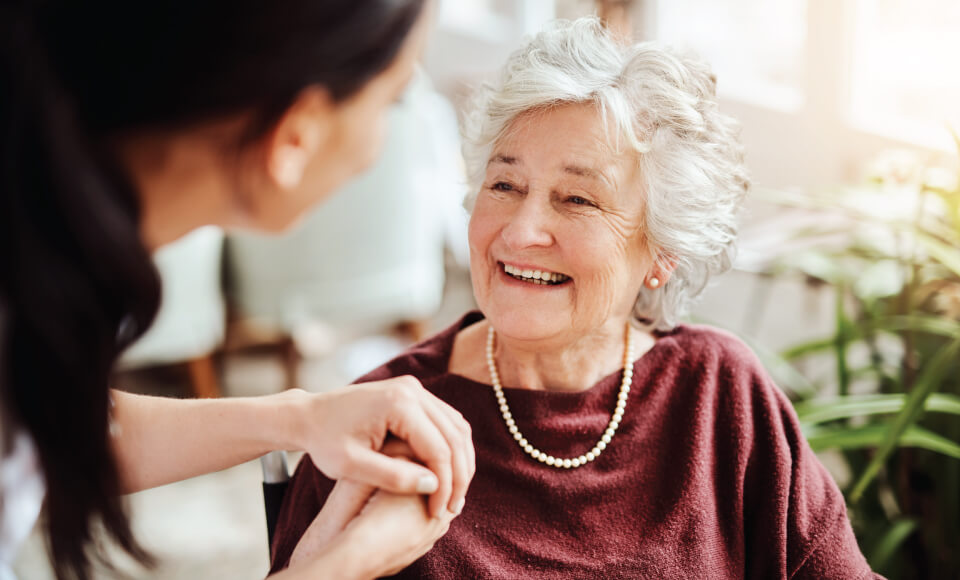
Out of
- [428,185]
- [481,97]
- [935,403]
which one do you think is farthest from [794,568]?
[428,185]

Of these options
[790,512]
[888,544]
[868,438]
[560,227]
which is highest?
[560,227]

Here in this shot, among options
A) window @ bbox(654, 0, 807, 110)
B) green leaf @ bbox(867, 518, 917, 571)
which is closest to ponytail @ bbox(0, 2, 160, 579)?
green leaf @ bbox(867, 518, 917, 571)

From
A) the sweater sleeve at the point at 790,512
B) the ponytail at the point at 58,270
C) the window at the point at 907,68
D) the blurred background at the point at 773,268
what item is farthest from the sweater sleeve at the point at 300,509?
the window at the point at 907,68

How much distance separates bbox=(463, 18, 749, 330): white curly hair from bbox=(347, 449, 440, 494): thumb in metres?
0.58

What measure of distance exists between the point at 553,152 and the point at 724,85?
278 centimetres

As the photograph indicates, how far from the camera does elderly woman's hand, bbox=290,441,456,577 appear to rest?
2.98 feet

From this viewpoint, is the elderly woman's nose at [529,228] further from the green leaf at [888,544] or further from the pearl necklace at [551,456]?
the green leaf at [888,544]

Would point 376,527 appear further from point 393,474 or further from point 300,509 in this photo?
point 300,509

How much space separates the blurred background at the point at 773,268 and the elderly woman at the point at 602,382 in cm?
51

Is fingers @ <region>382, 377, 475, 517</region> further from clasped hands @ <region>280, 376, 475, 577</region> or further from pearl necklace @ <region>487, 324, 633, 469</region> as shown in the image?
pearl necklace @ <region>487, 324, 633, 469</region>

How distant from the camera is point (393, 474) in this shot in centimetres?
91

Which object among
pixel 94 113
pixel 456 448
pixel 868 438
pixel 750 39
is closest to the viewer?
pixel 94 113

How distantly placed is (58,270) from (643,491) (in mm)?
908

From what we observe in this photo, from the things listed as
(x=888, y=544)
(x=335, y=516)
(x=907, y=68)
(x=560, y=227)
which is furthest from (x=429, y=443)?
(x=907, y=68)
